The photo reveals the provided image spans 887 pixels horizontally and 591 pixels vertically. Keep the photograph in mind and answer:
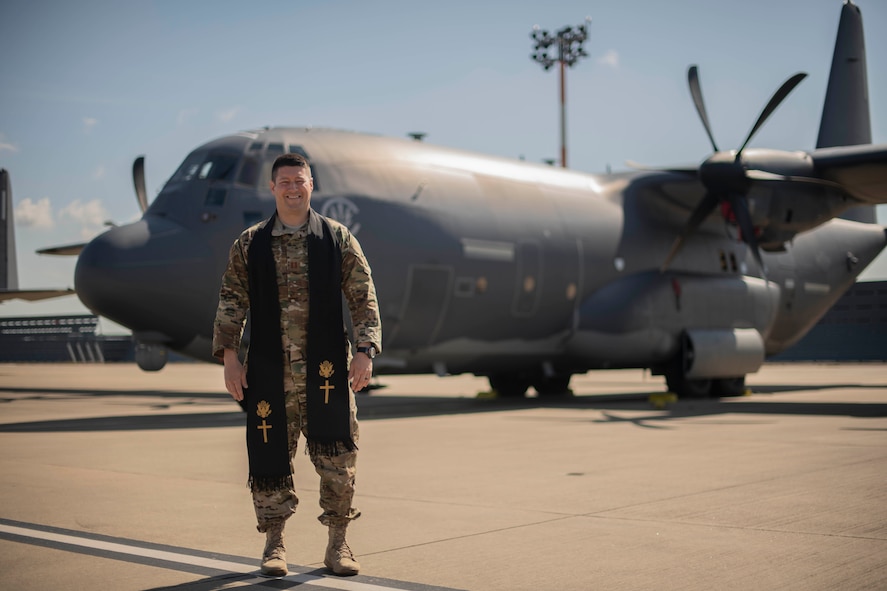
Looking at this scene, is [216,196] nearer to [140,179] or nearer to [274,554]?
[140,179]

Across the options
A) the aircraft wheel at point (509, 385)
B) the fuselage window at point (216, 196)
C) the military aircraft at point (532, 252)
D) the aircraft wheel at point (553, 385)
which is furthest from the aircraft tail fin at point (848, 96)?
the fuselage window at point (216, 196)

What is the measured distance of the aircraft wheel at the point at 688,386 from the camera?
19.8 meters

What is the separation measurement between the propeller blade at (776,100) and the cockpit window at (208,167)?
946cm

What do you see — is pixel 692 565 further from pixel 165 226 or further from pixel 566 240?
pixel 566 240

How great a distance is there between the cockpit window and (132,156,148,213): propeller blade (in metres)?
5.15

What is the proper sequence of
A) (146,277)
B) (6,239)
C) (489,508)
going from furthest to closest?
(6,239), (146,277), (489,508)

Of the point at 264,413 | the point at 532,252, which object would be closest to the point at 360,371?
the point at 264,413

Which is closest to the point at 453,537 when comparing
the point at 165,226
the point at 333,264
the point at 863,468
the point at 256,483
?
the point at 256,483

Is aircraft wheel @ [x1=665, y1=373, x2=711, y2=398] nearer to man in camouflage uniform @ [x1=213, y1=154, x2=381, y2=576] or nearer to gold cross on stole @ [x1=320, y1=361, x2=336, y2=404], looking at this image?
man in camouflage uniform @ [x1=213, y1=154, x2=381, y2=576]

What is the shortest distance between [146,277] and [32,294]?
84.8 ft

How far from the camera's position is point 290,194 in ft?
16.5

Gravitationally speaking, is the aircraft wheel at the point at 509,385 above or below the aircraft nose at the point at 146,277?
below

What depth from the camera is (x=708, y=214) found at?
19062 mm

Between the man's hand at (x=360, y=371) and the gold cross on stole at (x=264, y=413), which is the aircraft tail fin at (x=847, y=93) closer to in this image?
the man's hand at (x=360, y=371)
